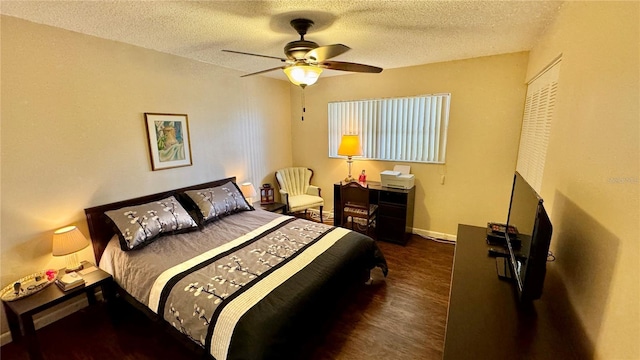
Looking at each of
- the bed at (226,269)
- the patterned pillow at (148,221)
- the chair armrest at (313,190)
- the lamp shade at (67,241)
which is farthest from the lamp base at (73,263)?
the chair armrest at (313,190)

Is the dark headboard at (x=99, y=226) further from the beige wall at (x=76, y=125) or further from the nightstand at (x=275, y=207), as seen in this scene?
the nightstand at (x=275, y=207)

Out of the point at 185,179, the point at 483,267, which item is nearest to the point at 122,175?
the point at 185,179

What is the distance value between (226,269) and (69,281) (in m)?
1.20

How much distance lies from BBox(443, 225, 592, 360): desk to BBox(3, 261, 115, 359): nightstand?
8.25ft

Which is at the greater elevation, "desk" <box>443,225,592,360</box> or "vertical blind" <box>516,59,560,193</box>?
"vertical blind" <box>516,59,560,193</box>

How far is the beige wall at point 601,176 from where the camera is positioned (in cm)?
88

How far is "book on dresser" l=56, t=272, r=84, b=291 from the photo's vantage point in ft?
6.43

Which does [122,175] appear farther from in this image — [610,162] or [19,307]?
[610,162]

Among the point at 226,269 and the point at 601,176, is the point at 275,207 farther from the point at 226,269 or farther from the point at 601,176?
the point at 601,176

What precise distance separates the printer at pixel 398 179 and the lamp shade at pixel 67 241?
130 inches

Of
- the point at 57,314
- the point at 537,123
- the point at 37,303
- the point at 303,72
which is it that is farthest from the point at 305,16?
the point at 57,314

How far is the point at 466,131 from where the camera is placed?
11.2 feet

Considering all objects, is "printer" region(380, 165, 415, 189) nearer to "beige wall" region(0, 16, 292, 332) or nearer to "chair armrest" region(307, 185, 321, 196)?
"chair armrest" region(307, 185, 321, 196)

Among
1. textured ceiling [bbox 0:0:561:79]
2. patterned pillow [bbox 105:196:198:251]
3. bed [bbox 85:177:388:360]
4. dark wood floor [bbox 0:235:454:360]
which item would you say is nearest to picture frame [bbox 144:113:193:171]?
bed [bbox 85:177:388:360]
